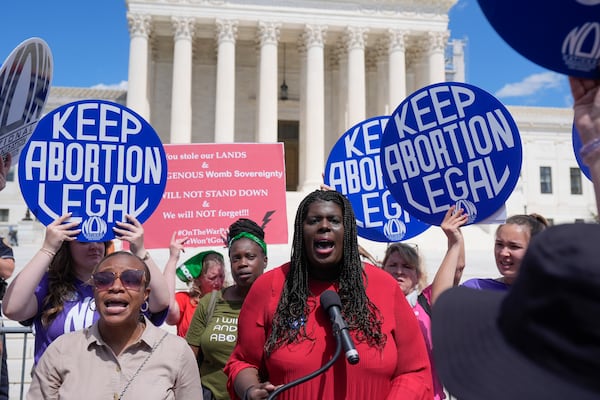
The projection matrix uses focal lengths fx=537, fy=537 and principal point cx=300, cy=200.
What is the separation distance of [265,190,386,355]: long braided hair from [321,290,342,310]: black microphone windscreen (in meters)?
0.17

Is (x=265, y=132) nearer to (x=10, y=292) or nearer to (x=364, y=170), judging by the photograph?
(x=364, y=170)

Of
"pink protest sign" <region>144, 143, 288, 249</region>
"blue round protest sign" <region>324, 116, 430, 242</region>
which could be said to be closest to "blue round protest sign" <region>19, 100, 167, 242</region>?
"blue round protest sign" <region>324, 116, 430, 242</region>

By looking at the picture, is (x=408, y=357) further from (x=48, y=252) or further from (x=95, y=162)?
(x=95, y=162)

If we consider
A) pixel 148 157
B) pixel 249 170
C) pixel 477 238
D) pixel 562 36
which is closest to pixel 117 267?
pixel 148 157

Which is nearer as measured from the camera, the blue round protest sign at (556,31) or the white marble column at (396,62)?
the blue round protest sign at (556,31)

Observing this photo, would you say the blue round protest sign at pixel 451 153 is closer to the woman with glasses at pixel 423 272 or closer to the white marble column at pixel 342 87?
the woman with glasses at pixel 423 272

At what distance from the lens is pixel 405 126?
4473mm

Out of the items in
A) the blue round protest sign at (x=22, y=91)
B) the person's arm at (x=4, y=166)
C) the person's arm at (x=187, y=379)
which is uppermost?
the blue round protest sign at (x=22, y=91)

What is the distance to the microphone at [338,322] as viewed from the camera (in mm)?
2117

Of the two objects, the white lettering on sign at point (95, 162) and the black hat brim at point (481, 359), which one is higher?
the white lettering on sign at point (95, 162)

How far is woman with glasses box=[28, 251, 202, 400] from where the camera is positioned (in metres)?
2.80

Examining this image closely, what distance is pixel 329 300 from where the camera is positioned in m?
2.48

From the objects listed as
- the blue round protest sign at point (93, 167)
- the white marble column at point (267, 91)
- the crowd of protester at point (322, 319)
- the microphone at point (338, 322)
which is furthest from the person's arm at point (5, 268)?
the white marble column at point (267, 91)

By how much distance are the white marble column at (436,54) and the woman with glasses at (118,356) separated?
31044mm
